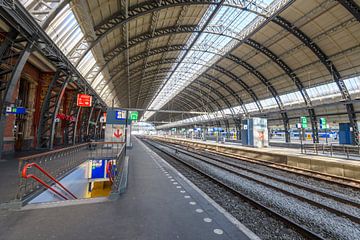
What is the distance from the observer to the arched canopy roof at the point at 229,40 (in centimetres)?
1249

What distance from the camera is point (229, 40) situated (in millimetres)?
21656

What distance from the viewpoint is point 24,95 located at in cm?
1429

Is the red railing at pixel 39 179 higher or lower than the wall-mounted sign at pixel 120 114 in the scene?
lower

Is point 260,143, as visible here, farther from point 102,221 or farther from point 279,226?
point 102,221

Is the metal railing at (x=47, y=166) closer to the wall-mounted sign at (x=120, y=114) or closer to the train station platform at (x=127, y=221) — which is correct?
the train station platform at (x=127, y=221)

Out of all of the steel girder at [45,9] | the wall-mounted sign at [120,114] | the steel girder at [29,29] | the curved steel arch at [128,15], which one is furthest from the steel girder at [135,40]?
the steel girder at [45,9]

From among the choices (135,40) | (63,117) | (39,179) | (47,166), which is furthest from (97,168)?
(135,40)

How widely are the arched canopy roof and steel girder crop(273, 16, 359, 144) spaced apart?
4.1 inches

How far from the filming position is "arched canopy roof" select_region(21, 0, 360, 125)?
12.5m

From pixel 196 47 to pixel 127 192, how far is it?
22.2 metres

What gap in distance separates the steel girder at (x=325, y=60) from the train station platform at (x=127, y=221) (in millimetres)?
21152

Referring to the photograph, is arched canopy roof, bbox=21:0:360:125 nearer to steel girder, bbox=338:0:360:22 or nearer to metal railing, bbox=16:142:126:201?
steel girder, bbox=338:0:360:22

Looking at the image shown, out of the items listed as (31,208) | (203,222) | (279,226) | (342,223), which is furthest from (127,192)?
(342,223)

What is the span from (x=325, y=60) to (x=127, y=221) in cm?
2661
